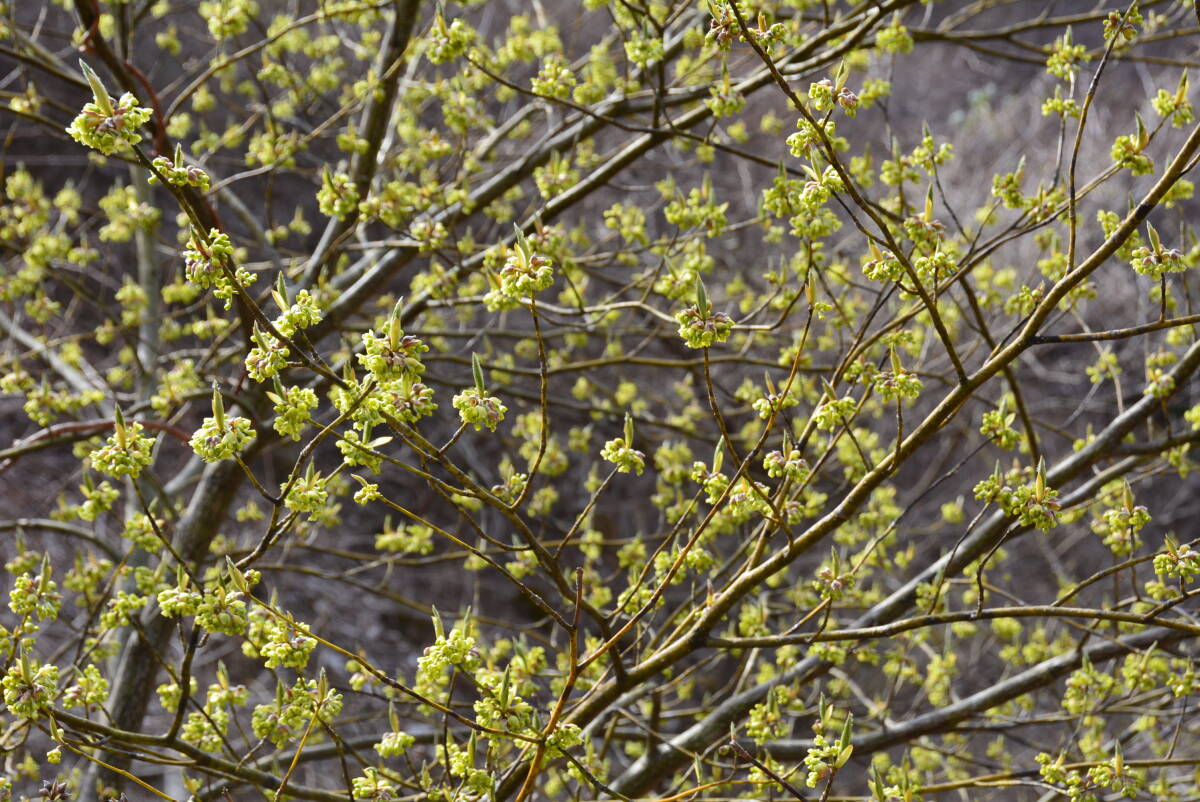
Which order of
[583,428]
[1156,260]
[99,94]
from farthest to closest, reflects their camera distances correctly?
[583,428]
[1156,260]
[99,94]

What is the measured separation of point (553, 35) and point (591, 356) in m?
6.29

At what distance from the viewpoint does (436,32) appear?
2.82m

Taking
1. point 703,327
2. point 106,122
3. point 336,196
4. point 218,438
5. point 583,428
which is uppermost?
point 583,428

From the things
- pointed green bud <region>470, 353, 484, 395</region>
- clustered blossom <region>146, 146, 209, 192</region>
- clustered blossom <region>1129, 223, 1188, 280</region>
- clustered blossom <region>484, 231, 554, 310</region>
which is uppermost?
clustered blossom <region>1129, 223, 1188, 280</region>

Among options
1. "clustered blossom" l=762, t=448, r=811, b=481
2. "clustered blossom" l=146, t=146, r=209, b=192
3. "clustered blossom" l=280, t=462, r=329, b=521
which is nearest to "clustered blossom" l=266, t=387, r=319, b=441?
"clustered blossom" l=280, t=462, r=329, b=521

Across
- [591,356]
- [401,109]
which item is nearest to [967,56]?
[591,356]

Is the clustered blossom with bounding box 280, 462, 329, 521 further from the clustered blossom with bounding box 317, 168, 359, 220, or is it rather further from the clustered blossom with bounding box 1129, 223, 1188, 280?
the clustered blossom with bounding box 1129, 223, 1188, 280

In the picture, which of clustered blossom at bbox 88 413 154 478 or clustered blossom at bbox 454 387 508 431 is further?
Result: clustered blossom at bbox 88 413 154 478

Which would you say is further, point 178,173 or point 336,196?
point 336,196

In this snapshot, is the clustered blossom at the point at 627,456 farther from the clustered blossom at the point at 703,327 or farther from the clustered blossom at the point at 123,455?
the clustered blossom at the point at 123,455

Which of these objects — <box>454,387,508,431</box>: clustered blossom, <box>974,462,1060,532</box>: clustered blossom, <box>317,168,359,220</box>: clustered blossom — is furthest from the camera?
<box>317,168,359,220</box>: clustered blossom

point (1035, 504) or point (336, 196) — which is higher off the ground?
point (336, 196)

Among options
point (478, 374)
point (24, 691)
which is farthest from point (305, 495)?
point (24, 691)

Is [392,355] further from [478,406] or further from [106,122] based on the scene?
[106,122]
